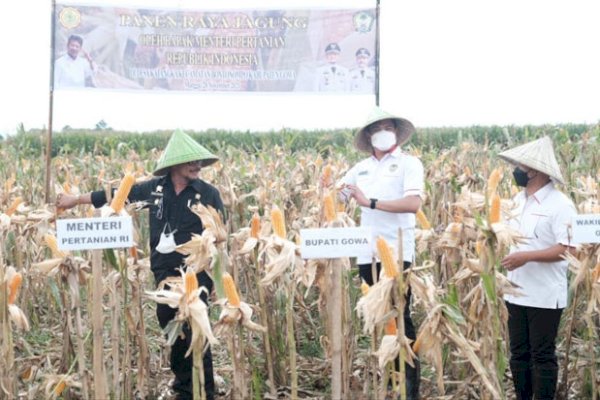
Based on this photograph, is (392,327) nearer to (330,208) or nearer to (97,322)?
(330,208)

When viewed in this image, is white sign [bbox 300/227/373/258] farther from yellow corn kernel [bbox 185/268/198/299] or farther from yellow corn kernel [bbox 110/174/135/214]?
yellow corn kernel [bbox 110/174/135/214]

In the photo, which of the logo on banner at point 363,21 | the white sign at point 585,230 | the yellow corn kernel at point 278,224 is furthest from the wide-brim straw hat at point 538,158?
the logo on banner at point 363,21

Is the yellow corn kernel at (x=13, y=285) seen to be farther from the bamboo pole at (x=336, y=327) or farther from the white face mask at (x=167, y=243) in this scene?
the bamboo pole at (x=336, y=327)

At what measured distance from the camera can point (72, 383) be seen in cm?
322

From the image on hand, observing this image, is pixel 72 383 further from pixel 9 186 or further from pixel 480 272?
pixel 9 186

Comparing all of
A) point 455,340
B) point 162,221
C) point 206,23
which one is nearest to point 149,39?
point 206,23

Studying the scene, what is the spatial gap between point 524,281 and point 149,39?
9.87 m

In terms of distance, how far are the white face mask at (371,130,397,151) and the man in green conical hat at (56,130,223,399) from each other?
926 millimetres

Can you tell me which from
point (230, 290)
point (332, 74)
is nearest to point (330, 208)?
point (230, 290)

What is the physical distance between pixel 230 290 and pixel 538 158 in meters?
1.80

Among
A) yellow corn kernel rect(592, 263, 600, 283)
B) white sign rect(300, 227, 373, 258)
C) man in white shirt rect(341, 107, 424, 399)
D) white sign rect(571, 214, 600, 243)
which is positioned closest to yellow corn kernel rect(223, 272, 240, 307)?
white sign rect(300, 227, 373, 258)

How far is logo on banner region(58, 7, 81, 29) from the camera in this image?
1051cm

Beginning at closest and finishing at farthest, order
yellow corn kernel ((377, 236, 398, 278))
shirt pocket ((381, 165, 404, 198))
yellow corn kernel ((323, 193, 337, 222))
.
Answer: yellow corn kernel ((377, 236, 398, 278))
yellow corn kernel ((323, 193, 337, 222))
shirt pocket ((381, 165, 404, 198))

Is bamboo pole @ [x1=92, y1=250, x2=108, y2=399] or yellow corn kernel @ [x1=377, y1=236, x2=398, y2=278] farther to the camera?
bamboo pole @ [x1=92, y1=250, x2=108, y2=399]
